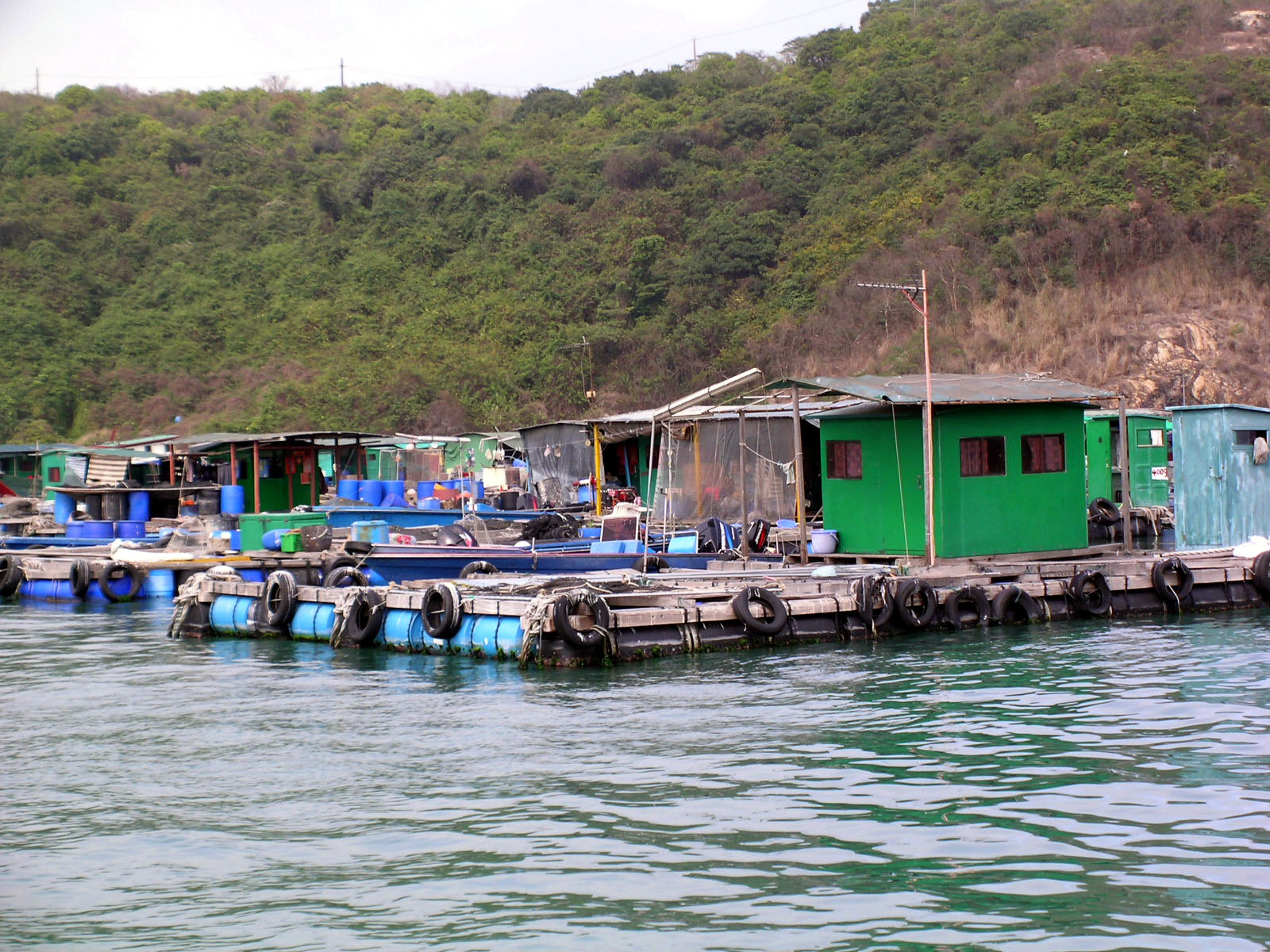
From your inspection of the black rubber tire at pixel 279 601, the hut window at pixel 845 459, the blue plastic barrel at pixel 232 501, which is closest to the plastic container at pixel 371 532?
the black rubber tire at pixel 279 601

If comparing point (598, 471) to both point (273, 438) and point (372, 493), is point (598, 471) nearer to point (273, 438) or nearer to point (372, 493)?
point (372, 493)

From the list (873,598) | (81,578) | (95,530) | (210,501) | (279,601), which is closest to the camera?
(873,598)

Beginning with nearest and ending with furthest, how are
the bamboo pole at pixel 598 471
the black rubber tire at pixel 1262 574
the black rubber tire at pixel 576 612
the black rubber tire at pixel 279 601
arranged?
1. the black rubber tire at pixel 576 612
2. the black rubber tire at pixel 279 601
3. the black rubber tire at pixel 1262 574
4. the bamboo pole at pixel 598 471

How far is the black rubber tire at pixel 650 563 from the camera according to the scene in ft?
75.8

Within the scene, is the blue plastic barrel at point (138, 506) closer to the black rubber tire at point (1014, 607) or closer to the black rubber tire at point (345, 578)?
the black rubber tire at point (345, 578)

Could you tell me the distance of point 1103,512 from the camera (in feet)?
97.8

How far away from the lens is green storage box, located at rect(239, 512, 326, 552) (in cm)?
2770

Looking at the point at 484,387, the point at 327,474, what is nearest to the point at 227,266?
the point at 484,387

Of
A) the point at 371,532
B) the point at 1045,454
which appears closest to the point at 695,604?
the point at 1045,454

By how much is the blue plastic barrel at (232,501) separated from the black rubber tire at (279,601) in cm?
999

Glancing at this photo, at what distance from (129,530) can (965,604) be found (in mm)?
19345

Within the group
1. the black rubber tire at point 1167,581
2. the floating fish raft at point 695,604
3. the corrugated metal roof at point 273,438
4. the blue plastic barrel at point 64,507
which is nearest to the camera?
the floating fish raft at point 695,604

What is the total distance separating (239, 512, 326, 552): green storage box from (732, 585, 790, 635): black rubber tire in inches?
497

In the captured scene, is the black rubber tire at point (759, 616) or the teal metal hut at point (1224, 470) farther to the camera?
the teal metal hut at point (1224, 470)
